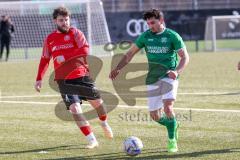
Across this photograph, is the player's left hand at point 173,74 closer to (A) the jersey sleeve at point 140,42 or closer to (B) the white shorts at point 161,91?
(B) the white shorts at point 161,91

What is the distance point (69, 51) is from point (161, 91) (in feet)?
5.16

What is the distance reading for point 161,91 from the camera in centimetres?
1024

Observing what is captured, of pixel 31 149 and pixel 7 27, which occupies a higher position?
pixel 31 149

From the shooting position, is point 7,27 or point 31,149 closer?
point 31,149

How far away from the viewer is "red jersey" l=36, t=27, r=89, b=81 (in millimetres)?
10656

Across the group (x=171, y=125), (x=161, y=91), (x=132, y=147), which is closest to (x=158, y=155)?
(x=132, y=147)

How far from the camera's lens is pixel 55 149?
10258mm

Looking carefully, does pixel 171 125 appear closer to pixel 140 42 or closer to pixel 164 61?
pixel 164 61

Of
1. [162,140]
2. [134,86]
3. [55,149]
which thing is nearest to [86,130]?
[55,149]

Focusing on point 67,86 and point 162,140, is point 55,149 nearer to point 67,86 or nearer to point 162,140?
point 67,86

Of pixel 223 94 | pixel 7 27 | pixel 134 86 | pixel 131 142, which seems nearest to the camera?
pixel 131 142

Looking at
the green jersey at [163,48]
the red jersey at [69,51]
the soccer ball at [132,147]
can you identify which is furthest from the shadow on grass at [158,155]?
the red jersey at [69,51]

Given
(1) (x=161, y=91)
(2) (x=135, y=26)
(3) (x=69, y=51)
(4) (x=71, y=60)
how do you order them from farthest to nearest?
1. (2) (x=135, y=26)
2. (4) (x=71, y=60)
3. (3) (x=69, y=51)
4. (1) (x=161, y=91)

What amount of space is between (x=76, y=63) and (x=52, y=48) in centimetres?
44
